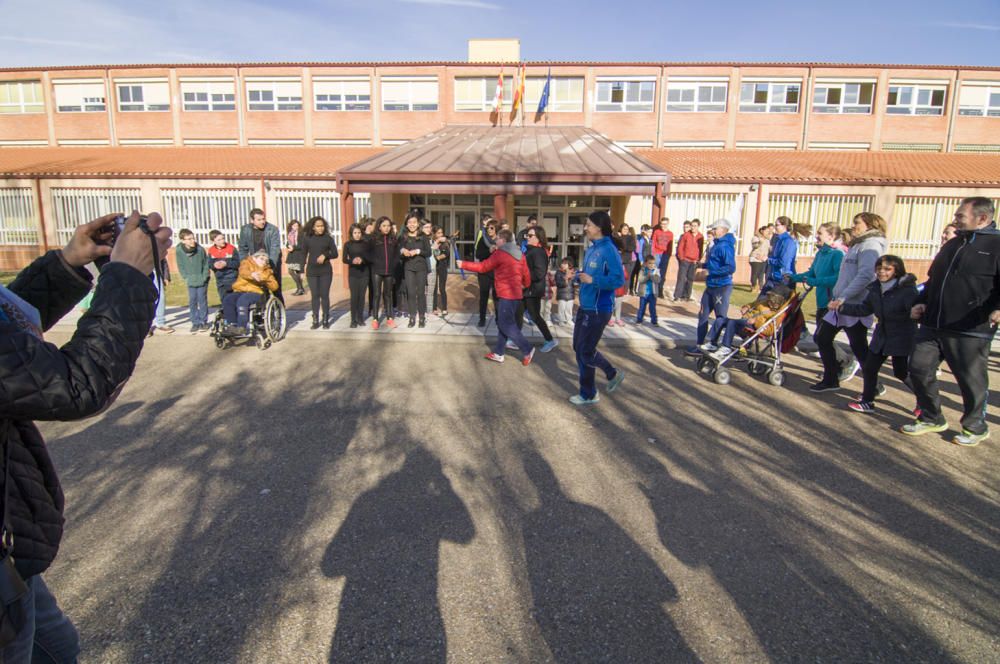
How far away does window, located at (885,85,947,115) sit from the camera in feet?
82.0

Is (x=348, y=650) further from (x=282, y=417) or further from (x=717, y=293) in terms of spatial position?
(x=717, y=293)

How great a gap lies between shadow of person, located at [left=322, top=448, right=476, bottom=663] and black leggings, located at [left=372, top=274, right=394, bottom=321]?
18.6ft

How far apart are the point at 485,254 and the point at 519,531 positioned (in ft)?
24.1

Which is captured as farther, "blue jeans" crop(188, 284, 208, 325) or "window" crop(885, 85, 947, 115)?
"window" crop(885, 85, 947, 115)

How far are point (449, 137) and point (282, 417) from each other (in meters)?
14.6

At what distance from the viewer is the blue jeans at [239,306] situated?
844 cm

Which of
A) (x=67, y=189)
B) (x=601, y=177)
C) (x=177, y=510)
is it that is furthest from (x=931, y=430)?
(x=67, y=189)

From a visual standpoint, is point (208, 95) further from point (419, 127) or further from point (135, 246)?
point (135, 246)

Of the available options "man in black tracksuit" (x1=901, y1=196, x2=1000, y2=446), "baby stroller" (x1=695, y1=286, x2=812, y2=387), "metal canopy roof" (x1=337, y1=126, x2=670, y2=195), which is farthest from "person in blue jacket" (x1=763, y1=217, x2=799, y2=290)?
"metal canopy roof" (x1=337, y1=126, x2=670, y2=195)

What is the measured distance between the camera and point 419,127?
82.2 ft

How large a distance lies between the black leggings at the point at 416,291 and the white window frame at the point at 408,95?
17479mm

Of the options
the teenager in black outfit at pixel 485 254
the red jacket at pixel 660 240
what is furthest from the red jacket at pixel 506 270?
the red jacket at pixel 660 240

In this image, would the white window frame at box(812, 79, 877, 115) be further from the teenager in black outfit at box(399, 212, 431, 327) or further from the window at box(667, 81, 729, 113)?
the teenager in black outfit at box(399, 212, 431, 327)

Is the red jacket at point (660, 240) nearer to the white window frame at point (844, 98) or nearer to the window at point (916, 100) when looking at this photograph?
the white window frame at point (844, 98)
